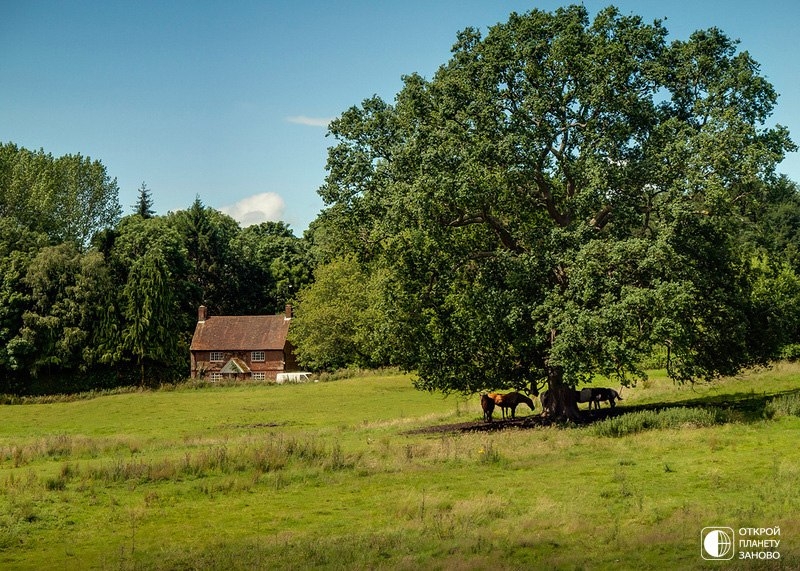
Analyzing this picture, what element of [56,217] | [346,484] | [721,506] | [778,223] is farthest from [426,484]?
[778,223]

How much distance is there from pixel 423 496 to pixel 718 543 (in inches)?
329

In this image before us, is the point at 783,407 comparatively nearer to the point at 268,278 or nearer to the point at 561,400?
the point at 561,400

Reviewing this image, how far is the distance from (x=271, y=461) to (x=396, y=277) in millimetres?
11257

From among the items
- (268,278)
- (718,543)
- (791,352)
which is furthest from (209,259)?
(718,543)

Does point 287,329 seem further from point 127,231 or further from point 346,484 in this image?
point 346,484

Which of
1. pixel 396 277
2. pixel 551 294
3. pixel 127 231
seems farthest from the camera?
pixel 127 231

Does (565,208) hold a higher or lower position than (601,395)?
higher

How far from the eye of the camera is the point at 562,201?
36719 millimetres

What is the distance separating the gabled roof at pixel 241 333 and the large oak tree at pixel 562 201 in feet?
197

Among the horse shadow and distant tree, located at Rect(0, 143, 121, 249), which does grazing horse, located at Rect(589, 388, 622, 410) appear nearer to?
the horse shadow

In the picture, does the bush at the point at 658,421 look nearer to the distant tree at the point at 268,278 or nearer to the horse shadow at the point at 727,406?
the horse shadow at the point at 727,406

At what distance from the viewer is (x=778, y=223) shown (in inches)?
4200

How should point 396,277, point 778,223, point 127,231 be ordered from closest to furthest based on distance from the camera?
point 396,277 → point 127,231 → point 778,223

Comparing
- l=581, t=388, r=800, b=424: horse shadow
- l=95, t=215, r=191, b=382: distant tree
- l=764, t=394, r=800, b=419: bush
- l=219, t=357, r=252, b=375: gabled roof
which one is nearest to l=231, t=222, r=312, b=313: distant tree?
l=219, t=357, r=252, b=375: gabled roof
